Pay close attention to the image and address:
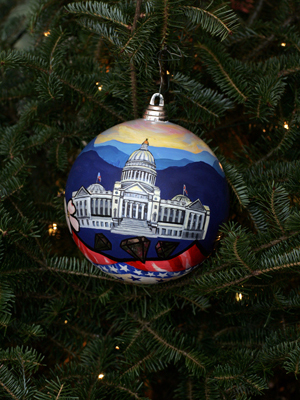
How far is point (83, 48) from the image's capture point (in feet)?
4.30

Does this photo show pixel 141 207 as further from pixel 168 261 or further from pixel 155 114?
pixel 155 114

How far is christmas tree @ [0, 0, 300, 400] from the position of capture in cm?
88

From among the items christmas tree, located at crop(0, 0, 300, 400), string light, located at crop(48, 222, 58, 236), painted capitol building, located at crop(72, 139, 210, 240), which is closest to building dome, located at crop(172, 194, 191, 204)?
painted capitol building, located at crop(72, 139, 210, 240)

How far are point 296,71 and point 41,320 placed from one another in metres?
0.98

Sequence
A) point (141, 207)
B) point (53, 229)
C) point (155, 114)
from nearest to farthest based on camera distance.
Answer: point (141, 207) < point (155, 114) < point (53, 229)

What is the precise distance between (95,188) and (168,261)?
0.23 metres

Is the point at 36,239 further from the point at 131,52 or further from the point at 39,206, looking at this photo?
the point at 131,52

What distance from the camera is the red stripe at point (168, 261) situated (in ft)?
2.82

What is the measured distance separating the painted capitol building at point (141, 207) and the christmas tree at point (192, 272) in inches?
→ 3.9

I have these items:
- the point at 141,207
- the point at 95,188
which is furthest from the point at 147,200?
the point at 95,188

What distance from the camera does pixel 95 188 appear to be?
0.84 meters

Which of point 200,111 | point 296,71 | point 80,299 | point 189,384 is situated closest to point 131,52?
point 200,111

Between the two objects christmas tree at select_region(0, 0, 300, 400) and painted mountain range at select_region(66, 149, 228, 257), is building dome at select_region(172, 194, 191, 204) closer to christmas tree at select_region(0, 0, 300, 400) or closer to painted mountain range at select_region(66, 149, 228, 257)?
painted mountain range at select_region(66, 149, 228, 257)

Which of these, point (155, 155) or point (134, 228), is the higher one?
point (155, 155)
